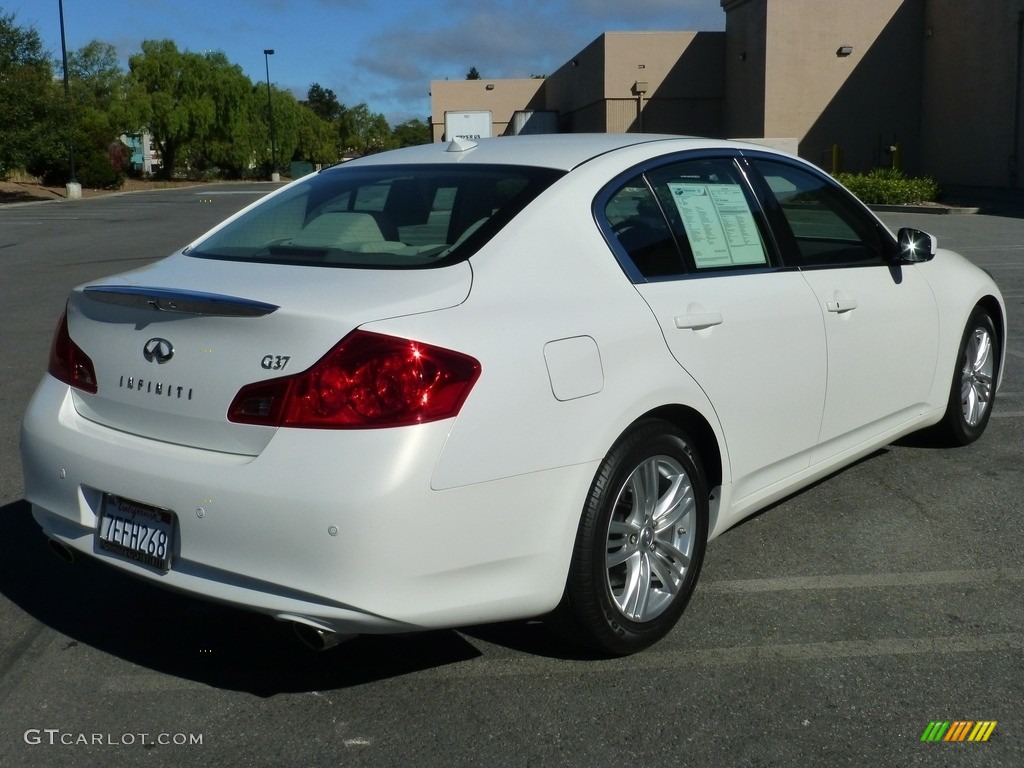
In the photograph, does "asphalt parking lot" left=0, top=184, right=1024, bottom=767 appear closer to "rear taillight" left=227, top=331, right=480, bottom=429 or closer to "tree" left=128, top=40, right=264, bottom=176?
"rear taillight" left=227, top=331, right=480, bottom=429

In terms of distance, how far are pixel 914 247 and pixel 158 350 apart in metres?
3.32

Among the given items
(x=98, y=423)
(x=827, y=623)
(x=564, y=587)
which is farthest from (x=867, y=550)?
(x=98, y=423)

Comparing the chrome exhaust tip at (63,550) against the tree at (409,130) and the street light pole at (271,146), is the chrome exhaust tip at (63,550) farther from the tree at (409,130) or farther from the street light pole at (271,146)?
the tree at (409,130)

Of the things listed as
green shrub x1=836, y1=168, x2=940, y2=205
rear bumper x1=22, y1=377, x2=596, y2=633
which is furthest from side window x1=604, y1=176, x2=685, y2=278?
green shrub x1=836, y1=168, x2=940, y2=205

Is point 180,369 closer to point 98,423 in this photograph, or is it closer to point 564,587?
point 98,423

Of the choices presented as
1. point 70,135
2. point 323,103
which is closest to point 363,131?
point 323,103

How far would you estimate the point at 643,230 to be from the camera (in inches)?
154

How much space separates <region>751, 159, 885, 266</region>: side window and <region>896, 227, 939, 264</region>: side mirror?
0.10 metres

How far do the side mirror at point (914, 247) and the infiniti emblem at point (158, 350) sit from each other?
3254mm

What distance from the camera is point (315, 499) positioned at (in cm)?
299

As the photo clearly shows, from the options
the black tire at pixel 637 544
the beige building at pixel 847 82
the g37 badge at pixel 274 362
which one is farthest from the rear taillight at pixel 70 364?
the beige building at pixel 847 82

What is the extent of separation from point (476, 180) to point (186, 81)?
75524 mm

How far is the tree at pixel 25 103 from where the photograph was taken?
4231 centimetres

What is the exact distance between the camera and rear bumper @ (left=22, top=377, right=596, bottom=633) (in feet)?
9.80
